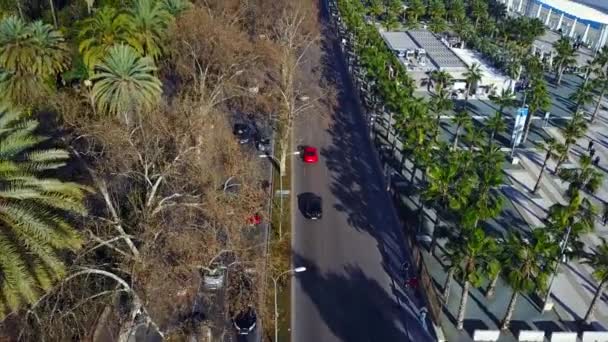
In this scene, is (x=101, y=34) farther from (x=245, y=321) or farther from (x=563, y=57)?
(x=563, y=57)

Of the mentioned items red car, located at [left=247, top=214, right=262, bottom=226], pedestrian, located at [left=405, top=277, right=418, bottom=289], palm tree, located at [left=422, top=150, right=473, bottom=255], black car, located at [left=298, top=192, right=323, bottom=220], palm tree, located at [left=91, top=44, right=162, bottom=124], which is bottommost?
pedestrian, located at [left=405, top=277, right=418, bottom=289]

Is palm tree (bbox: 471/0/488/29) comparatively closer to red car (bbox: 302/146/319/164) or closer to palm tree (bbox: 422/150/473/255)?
red car (bbox: 302/146/319/164)

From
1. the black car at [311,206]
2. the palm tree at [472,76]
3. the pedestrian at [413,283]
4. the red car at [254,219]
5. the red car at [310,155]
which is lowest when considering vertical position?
the pedestrian at [413,283]

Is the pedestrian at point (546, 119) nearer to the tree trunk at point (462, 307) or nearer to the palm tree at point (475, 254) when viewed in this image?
the tree trunk at point (462, 307)

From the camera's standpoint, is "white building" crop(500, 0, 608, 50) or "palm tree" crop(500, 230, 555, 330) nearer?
"palm tree" crop(500, 230, 555, 330)

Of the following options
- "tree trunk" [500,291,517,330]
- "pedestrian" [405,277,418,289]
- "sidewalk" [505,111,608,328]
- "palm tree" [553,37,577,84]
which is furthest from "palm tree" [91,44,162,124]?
"palm tree" [553,37,577,84]

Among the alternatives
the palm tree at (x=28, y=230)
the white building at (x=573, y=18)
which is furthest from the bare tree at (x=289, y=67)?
the white building at (x=573, y=18)

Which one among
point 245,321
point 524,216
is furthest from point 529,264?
point 245,321

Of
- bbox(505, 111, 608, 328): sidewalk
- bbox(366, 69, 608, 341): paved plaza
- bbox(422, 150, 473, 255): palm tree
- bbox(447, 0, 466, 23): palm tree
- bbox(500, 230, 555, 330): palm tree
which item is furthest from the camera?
bbox(447, 0, 466, 23): palm tree

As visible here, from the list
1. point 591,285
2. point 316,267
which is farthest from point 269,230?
point 591,285
